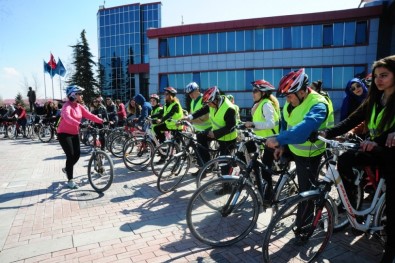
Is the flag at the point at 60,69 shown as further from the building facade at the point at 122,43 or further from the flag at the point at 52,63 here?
the building facade at the point at 122,43

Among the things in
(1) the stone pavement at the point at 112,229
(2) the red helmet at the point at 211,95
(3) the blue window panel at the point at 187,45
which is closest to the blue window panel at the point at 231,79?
(3) the blue window panel at the point at 187,45

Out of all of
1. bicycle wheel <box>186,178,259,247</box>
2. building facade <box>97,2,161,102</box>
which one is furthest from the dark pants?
building facade <box>97,2,161,102</box>

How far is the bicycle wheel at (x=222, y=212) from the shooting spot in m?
3.47

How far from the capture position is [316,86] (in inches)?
267

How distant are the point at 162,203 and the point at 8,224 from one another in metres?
2.41

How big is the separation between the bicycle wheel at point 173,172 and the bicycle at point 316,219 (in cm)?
263

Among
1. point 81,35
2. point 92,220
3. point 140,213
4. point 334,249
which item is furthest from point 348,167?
point 81,35

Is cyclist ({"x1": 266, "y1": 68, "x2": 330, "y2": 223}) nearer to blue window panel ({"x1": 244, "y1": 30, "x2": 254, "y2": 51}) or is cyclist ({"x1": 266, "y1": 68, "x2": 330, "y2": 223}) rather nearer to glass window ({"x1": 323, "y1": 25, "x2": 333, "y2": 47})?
blue window panel ({"x1": 244, "y1": 30, "x2": 254, "y2": 51})

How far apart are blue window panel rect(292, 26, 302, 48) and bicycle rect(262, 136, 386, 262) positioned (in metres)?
25.2

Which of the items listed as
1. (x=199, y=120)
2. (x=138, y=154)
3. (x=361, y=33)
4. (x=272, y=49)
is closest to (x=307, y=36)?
(x=272, y=49)

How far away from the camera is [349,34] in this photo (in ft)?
80.7

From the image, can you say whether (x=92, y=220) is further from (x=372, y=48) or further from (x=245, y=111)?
(x=372, y=48)

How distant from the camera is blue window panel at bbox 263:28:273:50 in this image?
2612cm

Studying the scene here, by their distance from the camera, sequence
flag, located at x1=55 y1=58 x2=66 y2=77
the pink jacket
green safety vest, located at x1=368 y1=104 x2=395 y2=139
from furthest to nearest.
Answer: flag, located at x1=55 y1=58 x2=66 y2=77, the pink jacket, green safety vest, located at x1=368 y1=104 x2=395 y2=139
